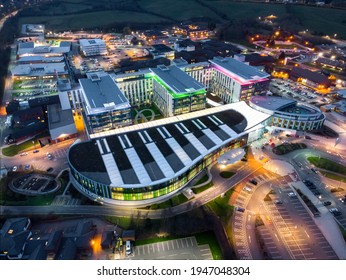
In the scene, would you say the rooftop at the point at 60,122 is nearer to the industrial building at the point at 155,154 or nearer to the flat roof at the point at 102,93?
the flat roof at the point at 102,93

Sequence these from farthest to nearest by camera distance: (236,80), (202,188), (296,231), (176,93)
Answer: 1. (236,80)
2. (176,93)
3. (202,188)
4. (296,231)

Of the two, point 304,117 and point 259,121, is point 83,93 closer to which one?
point 259,121

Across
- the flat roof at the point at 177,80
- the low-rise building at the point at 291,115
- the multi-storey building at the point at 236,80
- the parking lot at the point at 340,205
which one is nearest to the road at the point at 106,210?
the parking lot at the point at 340,205

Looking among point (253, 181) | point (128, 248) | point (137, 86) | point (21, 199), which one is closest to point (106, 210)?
point (128, 248)

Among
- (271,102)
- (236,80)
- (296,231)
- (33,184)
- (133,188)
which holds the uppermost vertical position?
(236,80)

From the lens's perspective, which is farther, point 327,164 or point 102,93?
point 102,93

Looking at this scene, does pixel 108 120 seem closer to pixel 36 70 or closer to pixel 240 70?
pixel 240 70

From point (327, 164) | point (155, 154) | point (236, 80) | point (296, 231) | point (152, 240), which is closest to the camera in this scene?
point (152, 240)

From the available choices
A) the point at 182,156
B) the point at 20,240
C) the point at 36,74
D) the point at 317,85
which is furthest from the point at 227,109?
the point at 36,74
